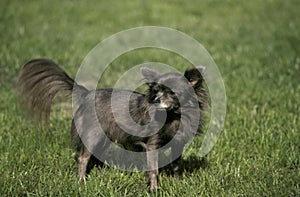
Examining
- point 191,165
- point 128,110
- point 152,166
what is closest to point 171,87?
point 128,110

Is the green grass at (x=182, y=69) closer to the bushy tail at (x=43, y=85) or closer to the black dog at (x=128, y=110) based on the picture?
the black dog at (x=128, y=110)

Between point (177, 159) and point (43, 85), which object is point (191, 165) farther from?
point (43, 85)

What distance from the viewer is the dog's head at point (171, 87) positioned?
431 cm

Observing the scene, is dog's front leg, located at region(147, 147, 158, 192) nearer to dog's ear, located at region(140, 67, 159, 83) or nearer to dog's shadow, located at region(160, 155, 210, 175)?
dog's shadow, located at region(160, 155, 210, 175)

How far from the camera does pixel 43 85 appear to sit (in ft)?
17.2

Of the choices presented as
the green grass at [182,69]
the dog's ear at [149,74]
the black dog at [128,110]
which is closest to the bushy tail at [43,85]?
the black dog at [128,110]

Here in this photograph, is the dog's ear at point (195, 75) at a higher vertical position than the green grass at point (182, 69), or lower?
higher

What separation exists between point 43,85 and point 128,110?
1157 mm

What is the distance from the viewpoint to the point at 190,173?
510 cm

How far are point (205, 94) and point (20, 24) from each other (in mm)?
9249

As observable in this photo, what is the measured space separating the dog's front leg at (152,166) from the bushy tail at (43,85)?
43.9 inches

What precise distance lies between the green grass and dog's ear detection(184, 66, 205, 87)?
3.53 ft

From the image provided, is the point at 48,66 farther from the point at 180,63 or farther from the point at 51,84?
the point at 180,63

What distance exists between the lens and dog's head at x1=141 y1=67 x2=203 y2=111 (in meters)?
4.31
